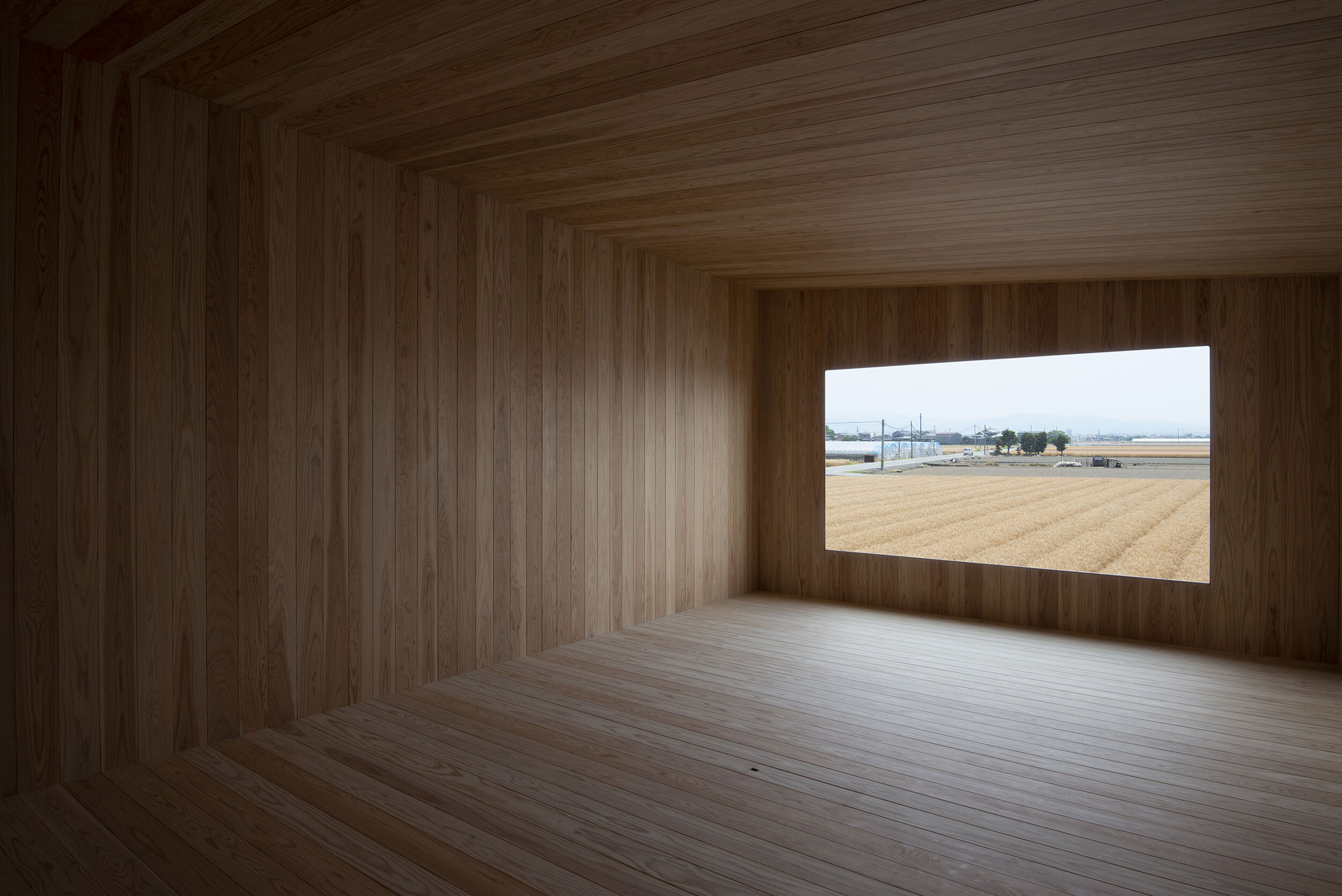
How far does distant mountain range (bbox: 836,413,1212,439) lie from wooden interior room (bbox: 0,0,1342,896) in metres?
0.46

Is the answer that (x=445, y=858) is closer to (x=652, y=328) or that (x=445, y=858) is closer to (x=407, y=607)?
(x=407, y=607)

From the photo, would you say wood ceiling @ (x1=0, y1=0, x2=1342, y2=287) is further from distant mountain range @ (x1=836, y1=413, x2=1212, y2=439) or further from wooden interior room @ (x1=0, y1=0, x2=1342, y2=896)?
distant mountain range @ (x1=836, y1=413, x2=1212, y2=439)

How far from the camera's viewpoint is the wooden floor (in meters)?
2.15

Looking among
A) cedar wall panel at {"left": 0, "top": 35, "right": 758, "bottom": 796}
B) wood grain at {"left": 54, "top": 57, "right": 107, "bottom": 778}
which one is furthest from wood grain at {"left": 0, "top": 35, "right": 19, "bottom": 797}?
wood grain at {"left": 54, "top": 57, "right": 107, "bottom": 778}

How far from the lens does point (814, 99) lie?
2650mm

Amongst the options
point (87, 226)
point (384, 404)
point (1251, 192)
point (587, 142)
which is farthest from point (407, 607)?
point (1251, 192)

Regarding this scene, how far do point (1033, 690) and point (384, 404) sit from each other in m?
3.54

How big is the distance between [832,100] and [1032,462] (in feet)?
14.2

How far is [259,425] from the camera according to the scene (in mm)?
3201

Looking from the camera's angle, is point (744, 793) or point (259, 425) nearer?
point (744, 793)

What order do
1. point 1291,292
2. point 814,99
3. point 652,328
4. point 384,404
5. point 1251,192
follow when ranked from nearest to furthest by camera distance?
point 814,99, point 1251,192, point 384,404, point 1291,292, point 652,328

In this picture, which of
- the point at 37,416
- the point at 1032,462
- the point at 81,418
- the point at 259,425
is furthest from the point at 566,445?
the point at 1032,462

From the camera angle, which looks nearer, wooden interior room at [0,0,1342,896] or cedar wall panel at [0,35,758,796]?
wooden interior room at [0,0,1342,896]

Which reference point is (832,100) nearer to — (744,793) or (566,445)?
(744,793)
